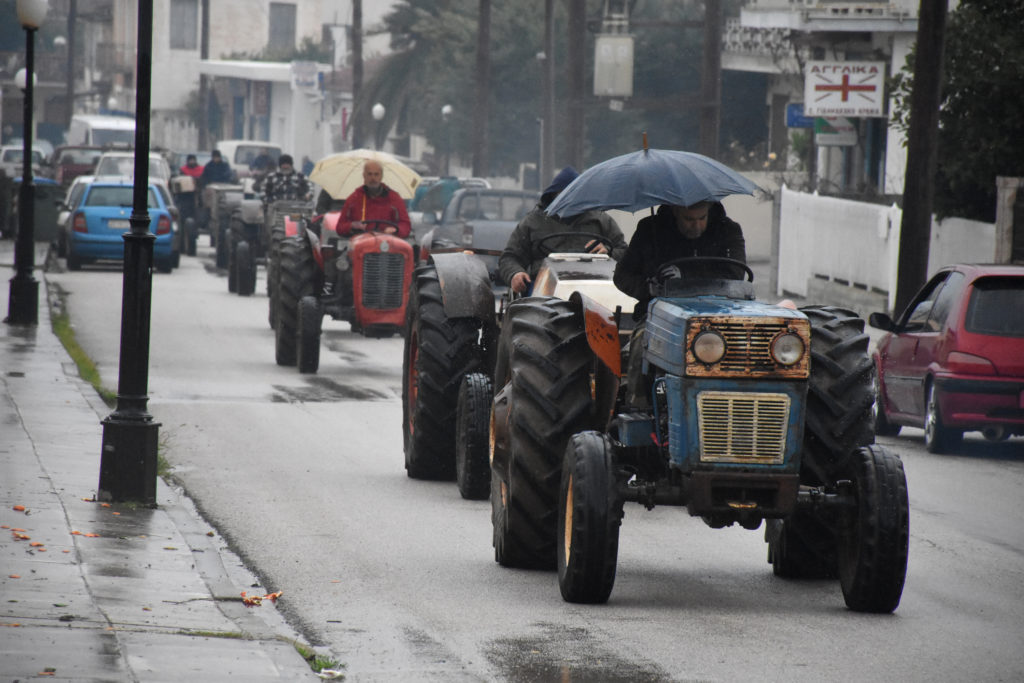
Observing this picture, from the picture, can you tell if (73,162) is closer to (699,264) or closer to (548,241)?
(548,241)

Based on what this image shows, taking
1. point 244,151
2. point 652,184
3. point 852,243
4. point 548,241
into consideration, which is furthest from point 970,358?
point 244,151

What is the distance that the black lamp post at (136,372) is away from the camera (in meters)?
10.4

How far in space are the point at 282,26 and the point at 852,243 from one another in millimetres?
74773

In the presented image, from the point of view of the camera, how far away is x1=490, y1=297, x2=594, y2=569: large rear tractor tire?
28.9ft

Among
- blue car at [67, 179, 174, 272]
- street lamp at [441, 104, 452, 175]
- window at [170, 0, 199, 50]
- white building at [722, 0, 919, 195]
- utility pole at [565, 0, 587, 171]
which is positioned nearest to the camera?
blue car at [67, 179, 174, 272]

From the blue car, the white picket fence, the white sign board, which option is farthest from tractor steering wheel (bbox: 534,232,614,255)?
the blue car

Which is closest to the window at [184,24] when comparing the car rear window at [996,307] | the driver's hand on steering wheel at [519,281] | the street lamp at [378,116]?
the street lamp at [378,116]

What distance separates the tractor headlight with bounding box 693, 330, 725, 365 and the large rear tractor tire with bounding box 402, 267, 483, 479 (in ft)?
15.8

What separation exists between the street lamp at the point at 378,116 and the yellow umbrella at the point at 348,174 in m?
32.9

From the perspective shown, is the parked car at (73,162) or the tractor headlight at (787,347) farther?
the parked car at (73,162)

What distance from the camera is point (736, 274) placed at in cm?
876

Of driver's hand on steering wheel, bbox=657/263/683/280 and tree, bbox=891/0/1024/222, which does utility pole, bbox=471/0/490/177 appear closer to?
Result: tree, bbox=891/0/1024/222

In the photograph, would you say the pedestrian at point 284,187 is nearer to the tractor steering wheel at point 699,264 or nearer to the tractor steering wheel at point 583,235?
the tractor steering wheel at point 583,235

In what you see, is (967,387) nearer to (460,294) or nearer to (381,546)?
(460,294)
